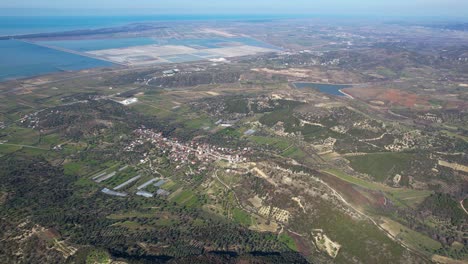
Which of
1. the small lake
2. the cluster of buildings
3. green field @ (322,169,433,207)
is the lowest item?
green field @ (322,169,433,207)

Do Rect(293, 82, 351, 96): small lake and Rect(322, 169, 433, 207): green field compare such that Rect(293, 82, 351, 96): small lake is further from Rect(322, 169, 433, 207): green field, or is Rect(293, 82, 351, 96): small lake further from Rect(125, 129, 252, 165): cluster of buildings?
Rect(322, 169, 433, 207): green field

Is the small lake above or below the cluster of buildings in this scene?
below

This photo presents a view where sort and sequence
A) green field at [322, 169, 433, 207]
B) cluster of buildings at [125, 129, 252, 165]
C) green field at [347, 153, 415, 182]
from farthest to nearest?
cluster of buildings at [125, 129, 252, 165], green field at [347, 153, 415, 182], green field at [322, 169, 433, 207]

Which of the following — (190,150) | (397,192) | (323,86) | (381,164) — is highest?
(190,150)

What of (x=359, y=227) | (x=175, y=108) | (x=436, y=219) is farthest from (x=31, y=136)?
(x=436, y=219)

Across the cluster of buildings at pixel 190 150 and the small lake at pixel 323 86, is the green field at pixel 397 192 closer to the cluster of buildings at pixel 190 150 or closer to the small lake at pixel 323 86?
the cluster of buildings at pixel 190 150

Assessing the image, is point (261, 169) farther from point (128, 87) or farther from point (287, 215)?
point (128, 87)

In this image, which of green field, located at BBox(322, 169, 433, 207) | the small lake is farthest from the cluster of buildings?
the small lake

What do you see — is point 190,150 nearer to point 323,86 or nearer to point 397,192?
point 397,192

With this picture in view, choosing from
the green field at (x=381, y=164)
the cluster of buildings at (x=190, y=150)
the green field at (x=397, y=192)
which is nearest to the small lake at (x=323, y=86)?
the green field at (x=381, y=164)

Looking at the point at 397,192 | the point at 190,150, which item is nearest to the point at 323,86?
the point at 190,150
